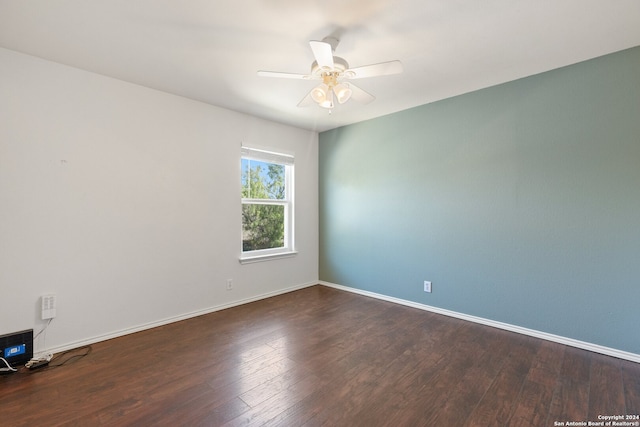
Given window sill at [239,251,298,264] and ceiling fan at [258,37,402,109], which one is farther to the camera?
window sill at [239,251,298,264]

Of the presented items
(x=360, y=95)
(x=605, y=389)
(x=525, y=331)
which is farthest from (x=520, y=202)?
(x=360, y=95)

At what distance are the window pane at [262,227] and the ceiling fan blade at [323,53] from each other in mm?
2301

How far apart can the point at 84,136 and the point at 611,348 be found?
4744mm

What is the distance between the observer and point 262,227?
13.0ft

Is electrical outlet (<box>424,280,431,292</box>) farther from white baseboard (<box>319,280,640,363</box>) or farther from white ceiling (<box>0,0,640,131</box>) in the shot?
white ceiling (<box>0,0,640,131</box>)

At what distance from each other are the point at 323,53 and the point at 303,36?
0.42 m

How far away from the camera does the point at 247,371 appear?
2.10 meters

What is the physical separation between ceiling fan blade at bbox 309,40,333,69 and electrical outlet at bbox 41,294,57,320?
280 centimetres

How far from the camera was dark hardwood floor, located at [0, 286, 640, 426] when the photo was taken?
5.40 ft

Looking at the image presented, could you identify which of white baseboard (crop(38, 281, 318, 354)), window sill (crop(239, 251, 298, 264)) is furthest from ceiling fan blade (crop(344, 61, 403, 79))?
white baseboard (crop(38, 281, 318, 354))

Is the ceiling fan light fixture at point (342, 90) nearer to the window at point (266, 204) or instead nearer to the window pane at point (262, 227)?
the window at point (266, 204)

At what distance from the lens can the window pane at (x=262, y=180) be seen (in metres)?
3.71

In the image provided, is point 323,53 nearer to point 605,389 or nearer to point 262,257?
point 262,257

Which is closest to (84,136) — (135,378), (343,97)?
(135,378)
